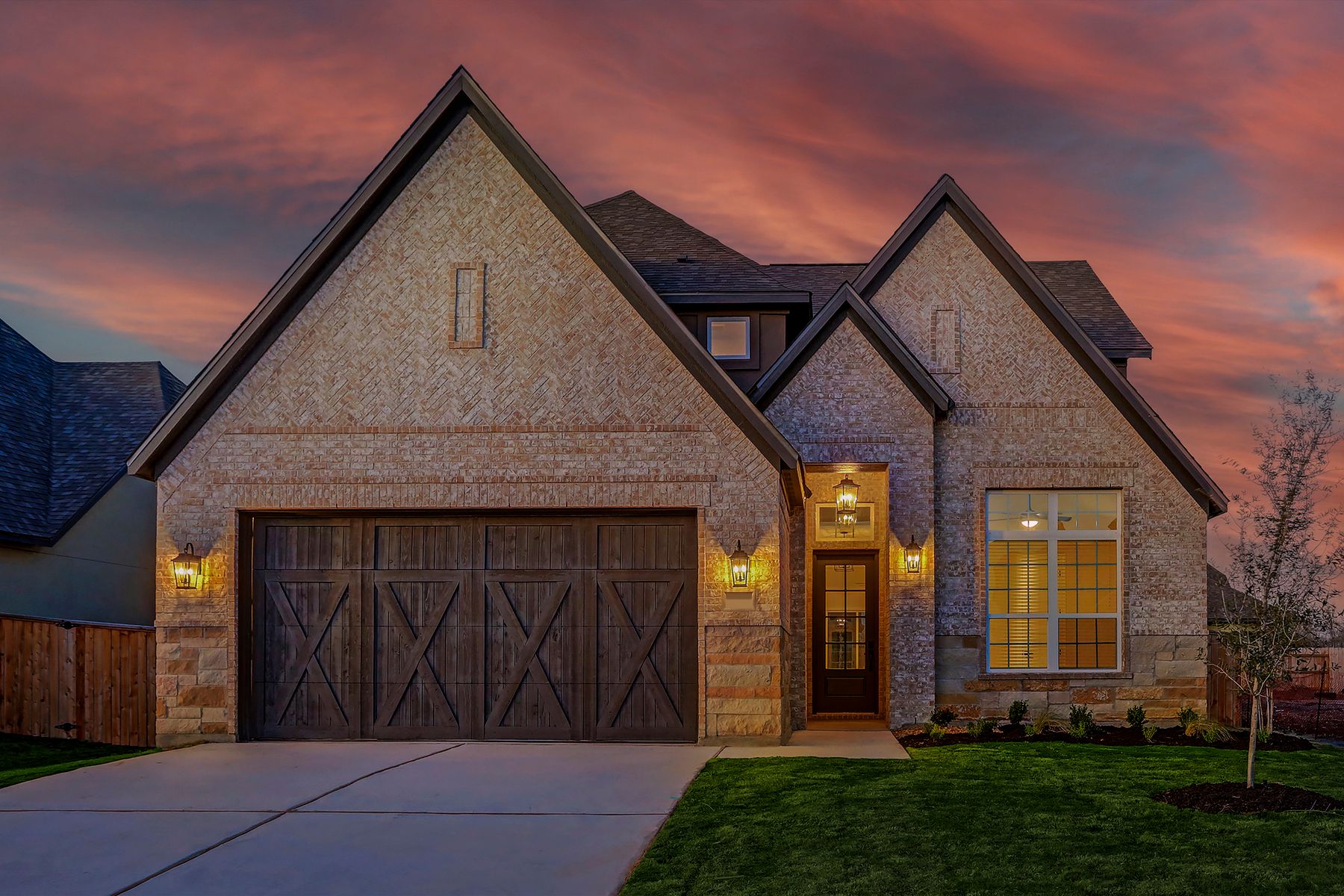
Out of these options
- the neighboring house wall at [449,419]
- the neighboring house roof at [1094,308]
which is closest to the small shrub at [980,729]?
the neighboring house wall at [449,419]

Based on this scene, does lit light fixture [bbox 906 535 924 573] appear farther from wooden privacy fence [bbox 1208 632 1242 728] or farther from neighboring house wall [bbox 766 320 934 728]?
wooden privacy fence [bbox 1208 632 1242 728]

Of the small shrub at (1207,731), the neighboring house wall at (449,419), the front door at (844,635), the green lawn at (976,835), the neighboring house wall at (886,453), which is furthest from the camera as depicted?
the front door at (844,635)

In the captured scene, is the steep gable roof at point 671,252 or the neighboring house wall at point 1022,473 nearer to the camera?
the neighboring house wall at point 1022,473

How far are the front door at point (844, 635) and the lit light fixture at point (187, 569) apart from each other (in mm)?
9136

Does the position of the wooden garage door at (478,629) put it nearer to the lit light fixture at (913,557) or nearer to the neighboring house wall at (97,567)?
the lit light fixture at (913,557)

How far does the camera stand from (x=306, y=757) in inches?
491

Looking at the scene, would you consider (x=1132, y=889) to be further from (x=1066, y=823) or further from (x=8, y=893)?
(x=8, y=893)

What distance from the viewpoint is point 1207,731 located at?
14.6 metres

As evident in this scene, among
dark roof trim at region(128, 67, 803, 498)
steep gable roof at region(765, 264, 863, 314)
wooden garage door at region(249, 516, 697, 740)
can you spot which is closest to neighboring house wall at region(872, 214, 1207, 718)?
steep gable roof at region(765, 264, 863, 314)

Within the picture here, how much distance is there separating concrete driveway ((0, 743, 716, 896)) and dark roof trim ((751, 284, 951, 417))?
5.82 m

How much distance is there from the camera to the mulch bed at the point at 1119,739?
14453 millimetres

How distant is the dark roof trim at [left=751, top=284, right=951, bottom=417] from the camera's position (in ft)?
54.5

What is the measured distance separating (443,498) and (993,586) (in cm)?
827

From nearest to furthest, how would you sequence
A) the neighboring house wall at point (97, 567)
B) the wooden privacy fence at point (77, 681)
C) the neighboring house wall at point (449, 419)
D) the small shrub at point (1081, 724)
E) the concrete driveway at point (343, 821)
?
the concrete driveway at point (343, 821)
the neighboring house wall at point (449, 419)
the small shrub at point (1081, 724)
the wooden privacy fence at point (77, 681)
the neighboring house wall at point (97, 567)
